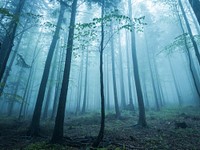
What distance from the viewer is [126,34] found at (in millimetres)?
25062

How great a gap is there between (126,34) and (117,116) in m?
14.7

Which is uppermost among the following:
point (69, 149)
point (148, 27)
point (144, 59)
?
point (148, 27)

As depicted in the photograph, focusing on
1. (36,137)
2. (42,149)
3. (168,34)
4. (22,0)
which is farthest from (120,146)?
(168,34)

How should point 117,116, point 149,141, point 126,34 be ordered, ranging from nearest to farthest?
point 149,141, point 117,116, point 126,34

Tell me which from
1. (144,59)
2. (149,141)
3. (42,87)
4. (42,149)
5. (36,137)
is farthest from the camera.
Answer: (144,59)

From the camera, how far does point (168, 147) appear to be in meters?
6.99

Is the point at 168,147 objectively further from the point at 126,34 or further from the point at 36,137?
the point at 126,34

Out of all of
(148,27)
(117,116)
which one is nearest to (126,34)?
(148,27)

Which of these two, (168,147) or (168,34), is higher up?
(168,34)

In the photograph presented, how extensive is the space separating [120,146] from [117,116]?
936 centimetres

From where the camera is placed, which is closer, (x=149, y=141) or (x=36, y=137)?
(x=149, y=141)

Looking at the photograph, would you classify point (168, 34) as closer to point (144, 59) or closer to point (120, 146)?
point (144, 59)

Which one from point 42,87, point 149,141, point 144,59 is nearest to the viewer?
point 149,141

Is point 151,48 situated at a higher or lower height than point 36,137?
higher
